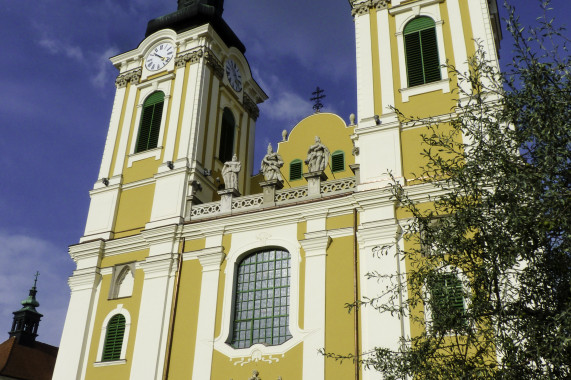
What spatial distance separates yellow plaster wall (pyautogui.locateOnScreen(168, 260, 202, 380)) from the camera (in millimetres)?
15867

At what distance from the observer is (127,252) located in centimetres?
1856

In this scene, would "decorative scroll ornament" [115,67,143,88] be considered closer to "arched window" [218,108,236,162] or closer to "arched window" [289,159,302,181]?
"arched window" [218,108,236,162]

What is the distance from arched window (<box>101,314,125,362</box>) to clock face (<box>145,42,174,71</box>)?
358 inches

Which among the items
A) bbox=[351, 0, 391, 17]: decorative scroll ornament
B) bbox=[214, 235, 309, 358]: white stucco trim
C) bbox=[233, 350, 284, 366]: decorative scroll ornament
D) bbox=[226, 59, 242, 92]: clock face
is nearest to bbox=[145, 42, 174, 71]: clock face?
bbox=[226, 59, 242, 92]: clock face

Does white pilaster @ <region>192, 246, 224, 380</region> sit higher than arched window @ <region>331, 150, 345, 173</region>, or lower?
lower

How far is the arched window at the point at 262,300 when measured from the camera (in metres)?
15.6

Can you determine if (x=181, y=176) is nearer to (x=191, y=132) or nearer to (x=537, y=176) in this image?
(x=191, y=132)

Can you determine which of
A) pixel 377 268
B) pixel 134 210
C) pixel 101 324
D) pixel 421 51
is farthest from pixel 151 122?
pixel 377 268

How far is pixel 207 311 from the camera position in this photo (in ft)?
53.5

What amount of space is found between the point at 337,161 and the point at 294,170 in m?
1.58

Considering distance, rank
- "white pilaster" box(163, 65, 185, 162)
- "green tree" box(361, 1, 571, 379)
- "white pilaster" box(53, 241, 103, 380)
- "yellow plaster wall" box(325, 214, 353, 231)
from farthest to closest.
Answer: "white pilaster" box(163, 65, 185, 162), "white pilaster" box(53, 241, 103, 380), "yellow plaster wall" box(325, 214, 353, 231), "green tree" box(361, 1, 571, 379)

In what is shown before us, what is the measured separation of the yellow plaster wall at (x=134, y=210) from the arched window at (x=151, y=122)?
5.53 feet

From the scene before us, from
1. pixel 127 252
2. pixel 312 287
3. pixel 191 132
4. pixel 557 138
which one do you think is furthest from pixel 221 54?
pixel 557 138

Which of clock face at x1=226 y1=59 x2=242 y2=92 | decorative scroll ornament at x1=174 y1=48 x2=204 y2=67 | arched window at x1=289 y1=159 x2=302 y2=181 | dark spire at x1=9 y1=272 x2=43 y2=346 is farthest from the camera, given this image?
dark spire at x1=9 y1=272 x2=43 y2=346
